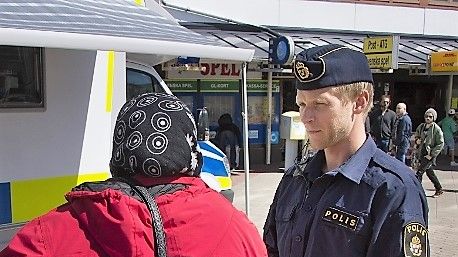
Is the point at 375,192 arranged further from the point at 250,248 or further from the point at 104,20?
the point at 104,20

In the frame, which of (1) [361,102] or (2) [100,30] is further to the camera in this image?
(2) [100,30]

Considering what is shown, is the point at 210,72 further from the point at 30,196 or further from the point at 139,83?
the point at 30,196

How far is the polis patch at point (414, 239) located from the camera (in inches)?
67.0

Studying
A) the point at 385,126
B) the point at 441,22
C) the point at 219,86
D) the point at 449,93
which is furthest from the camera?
the point at 441,22

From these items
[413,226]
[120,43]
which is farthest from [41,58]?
[413,226]

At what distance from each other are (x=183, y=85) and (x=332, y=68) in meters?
11.5

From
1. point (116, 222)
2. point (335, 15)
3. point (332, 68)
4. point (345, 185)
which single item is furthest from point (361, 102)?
point (335, 15)

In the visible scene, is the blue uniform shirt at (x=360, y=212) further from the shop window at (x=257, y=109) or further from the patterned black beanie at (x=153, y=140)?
the shop window at (x=257, y=109)

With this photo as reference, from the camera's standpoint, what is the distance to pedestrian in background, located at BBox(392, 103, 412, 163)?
11.6 m

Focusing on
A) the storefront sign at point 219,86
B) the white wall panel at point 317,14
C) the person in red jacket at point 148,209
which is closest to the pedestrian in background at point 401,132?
the storefront sign at point 219,86

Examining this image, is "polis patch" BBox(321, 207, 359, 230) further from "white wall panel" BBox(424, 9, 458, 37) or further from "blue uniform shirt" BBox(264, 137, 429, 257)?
"white wall panel" BBox(424, 9, 458, 37)

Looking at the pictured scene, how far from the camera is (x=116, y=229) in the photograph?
1.36 m

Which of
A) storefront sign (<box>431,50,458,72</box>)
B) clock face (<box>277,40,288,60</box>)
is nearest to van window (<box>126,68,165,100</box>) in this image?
clock face (<box>277,40,288,60</box>)

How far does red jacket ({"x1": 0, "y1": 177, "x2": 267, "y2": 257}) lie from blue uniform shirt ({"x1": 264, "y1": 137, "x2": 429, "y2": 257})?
502mm
